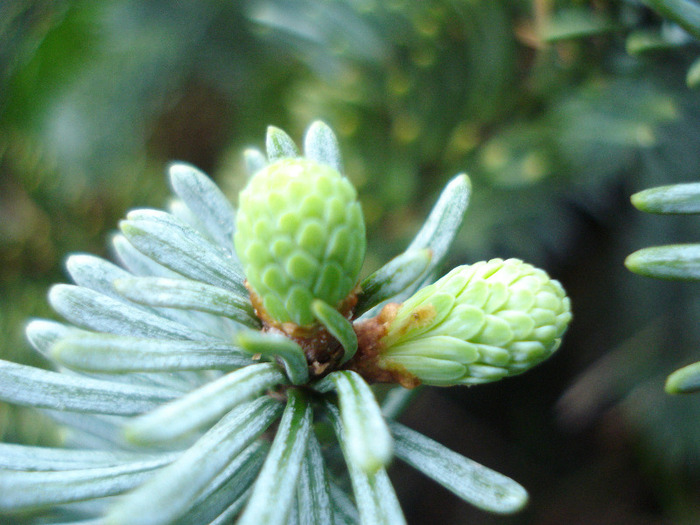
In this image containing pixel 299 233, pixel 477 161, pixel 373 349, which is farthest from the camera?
pixel 477 161

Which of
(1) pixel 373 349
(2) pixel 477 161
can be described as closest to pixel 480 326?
(1) pixel 373 349

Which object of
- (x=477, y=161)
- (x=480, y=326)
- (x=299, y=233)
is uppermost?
(x=477, y=161)

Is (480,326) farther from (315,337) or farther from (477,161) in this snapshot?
(477,161)

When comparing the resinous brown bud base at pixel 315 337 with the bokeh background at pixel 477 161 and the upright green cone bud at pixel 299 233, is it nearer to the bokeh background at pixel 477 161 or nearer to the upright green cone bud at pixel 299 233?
the upright green cone bud at pixel 299 233

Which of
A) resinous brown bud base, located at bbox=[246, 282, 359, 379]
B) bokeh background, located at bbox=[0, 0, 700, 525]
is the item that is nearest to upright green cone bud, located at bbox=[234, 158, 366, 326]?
resinous brown bud base, located at bbox=[246, 282, 359, 379]

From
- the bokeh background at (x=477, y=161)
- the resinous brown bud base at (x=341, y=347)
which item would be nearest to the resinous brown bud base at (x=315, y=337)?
the resinous brown bud base at (x=341, y=347)

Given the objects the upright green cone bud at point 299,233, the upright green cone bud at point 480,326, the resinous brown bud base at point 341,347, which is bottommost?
the upright green cone bud at point 480,326
